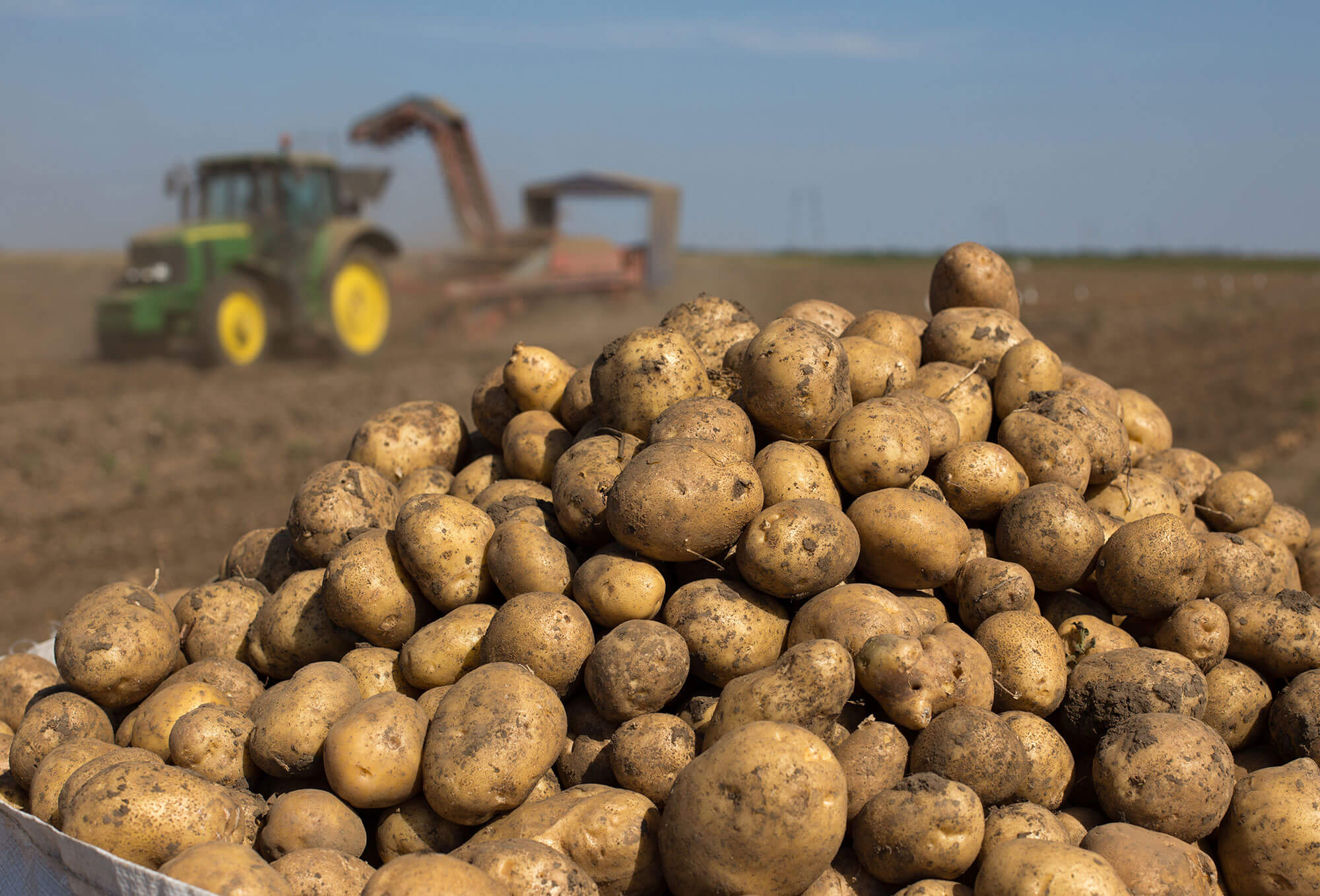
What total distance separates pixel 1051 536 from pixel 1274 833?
111 centimetres

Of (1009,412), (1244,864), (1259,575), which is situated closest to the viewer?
(1244,864)

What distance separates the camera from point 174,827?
2717mm

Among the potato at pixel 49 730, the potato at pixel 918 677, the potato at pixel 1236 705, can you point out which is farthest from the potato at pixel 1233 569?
the potato at pixel 49 730

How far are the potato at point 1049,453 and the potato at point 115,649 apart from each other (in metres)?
3.40

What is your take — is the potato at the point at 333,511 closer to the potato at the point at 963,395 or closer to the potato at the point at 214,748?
the potato at the point at 214,748

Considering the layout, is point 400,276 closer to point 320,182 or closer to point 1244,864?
point 320,182

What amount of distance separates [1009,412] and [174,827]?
3.56 m

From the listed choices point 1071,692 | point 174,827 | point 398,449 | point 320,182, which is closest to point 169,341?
point 320,182

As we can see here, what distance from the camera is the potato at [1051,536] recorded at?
3.48 metres

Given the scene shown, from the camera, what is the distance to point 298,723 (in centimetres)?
301

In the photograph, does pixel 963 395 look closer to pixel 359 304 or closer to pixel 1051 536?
pixel 1051 536

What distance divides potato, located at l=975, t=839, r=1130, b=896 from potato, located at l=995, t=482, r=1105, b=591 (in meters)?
1.17

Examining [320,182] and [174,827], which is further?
[320,182]

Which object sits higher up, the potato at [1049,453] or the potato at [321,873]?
the potato at [1049,453]
